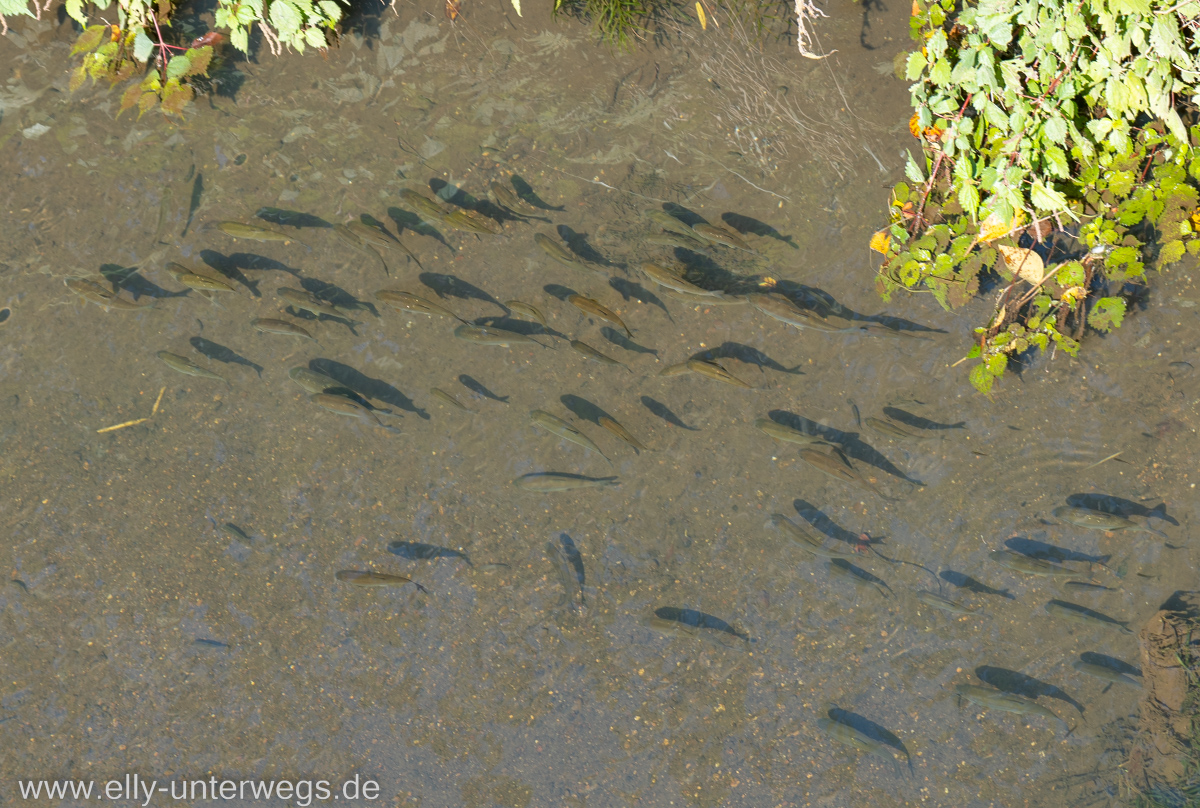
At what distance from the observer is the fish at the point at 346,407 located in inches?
133

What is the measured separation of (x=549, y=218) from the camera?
11.4 ft

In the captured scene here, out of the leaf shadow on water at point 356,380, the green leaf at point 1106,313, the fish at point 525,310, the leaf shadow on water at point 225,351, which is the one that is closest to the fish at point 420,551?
the leaf shadow on water at point 356,380

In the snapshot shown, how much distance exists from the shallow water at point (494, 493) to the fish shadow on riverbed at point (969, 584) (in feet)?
0.07

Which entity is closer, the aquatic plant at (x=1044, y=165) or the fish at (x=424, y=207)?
the aquatic plant at (x=1044, y=165)

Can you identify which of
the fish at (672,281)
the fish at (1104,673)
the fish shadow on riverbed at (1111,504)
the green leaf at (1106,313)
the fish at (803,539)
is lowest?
the fish at (1104,673)

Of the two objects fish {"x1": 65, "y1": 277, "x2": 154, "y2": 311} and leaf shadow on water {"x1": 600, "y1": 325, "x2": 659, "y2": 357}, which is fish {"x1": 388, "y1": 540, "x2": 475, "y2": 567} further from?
fish {"x1": 65, "y1": 277, "x2": 154, "y2": 311}

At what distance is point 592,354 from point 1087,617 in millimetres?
2928

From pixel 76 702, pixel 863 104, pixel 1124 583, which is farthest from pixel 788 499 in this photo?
pixel 76 702

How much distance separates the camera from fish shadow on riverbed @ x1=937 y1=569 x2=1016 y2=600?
11.3 ft

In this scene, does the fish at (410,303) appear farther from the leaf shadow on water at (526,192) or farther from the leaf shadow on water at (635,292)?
the leaf shadow on water at (635,292)

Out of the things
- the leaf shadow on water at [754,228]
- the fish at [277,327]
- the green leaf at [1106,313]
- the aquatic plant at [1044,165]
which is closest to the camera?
the aquatic plant at [1044,165]

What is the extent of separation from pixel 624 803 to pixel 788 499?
5.95 ft

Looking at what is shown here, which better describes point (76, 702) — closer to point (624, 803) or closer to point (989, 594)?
point (624, 803)

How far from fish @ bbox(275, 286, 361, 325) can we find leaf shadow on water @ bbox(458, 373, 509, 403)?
63 cm
